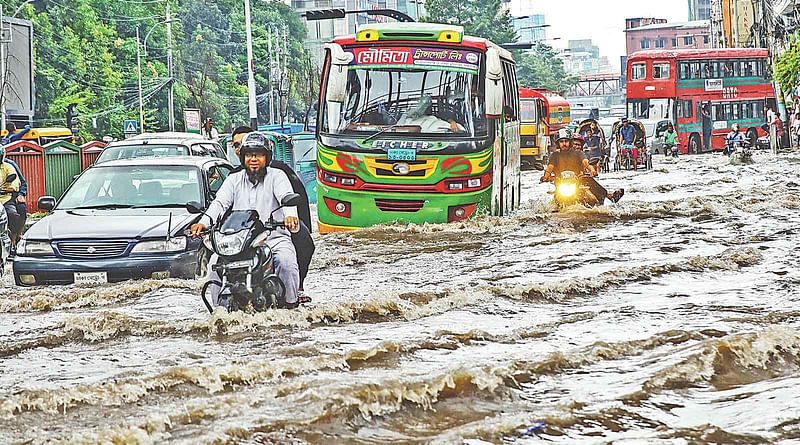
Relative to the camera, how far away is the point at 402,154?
1548 centimetres

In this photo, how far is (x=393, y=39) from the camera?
15.9 metres

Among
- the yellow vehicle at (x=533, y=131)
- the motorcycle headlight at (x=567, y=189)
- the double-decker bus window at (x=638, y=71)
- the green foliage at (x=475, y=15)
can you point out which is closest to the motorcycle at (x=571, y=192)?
the motorcycle headlight at (x=567, y=189)

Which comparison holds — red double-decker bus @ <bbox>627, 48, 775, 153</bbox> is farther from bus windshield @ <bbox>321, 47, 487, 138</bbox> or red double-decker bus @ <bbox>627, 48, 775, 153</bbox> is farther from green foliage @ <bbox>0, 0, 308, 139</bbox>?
bus windshield @ <bbox>321, 47, 487, 138</bbox>

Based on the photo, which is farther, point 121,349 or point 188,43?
point 188,43

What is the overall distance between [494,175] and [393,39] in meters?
2.24

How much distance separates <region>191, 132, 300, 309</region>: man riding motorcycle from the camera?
852 cm

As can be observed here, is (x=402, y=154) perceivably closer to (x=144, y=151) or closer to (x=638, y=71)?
(x=144, y=151)

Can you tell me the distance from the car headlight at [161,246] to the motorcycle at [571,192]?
7372 mm

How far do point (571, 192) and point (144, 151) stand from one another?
7130 millimetres

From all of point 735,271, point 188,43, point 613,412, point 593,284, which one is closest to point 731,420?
point 613,412

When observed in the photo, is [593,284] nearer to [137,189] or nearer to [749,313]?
[749,313]

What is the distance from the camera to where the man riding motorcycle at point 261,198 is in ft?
28.0

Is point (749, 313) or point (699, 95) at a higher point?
point (699, 95)

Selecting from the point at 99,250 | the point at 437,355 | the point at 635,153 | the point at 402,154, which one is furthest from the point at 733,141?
the point at 437,355
